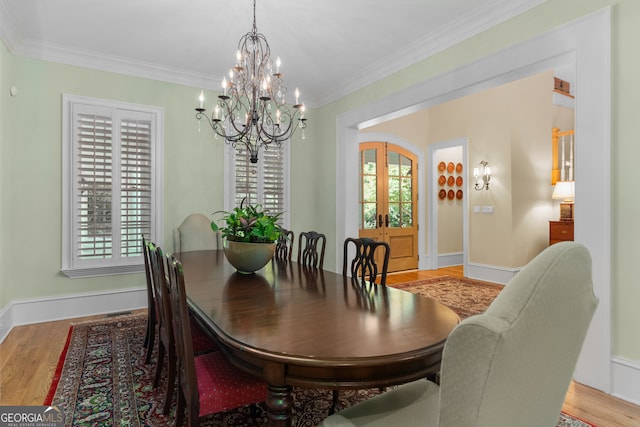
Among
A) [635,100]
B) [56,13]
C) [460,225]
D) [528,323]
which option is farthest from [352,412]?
[460,225]

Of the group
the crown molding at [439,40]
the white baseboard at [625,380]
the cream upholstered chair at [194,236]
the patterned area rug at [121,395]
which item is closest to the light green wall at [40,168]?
the cream upholstered chair at [194,236]

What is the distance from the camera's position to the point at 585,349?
2369 mm

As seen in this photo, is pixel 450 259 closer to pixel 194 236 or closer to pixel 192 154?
pixel 194 236

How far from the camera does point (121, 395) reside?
7.18ft

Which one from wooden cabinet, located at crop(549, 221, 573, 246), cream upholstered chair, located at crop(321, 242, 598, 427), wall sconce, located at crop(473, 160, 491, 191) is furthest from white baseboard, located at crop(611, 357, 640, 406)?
wall sconce, located at crop(473, 160, 491, 191)

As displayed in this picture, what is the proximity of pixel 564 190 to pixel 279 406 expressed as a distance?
571 centimetres

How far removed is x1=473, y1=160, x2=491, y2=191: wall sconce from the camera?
585cm

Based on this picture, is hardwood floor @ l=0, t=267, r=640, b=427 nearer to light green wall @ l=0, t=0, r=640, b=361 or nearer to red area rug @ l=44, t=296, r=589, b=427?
red area rug @ l=44, t=296, r=589, b=427

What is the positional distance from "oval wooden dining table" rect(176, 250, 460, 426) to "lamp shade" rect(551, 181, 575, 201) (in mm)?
4667

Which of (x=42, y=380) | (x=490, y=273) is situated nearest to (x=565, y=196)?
(x=490, y=273)

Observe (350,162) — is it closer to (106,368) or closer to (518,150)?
(518,150)

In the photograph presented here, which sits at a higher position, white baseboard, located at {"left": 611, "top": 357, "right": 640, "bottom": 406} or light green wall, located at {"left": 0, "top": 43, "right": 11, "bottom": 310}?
light green wall, located at {"left": 0, "top": 43, "right": 11, "bottom": 310}

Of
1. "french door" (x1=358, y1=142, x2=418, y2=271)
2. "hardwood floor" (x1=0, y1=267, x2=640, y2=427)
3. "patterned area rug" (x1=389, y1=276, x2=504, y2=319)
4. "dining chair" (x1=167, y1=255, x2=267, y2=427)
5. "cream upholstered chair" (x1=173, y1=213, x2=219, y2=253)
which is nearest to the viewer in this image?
"dining chair" (x1=167, y1=255, x2=267, y2=427)

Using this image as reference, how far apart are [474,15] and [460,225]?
4.99m
